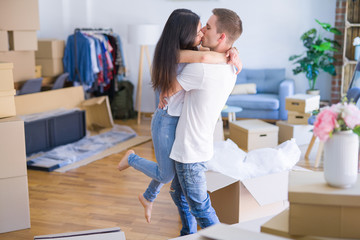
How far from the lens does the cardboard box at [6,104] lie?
312cm

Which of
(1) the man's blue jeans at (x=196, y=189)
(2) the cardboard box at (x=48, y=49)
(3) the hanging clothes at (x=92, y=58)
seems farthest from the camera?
(3) the hanging clothes at (x=92, y=58)

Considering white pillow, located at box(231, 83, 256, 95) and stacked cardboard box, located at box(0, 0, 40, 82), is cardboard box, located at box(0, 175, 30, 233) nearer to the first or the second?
stacked cardboard box, located at box(0, 0, 40, 82)

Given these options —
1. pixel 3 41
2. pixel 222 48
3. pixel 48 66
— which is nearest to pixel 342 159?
pixel 222 48

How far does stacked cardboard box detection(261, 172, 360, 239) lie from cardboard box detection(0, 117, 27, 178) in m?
2.00

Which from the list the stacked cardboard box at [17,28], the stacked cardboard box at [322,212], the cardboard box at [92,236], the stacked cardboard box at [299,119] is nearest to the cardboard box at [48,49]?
the stacked cardboard box at [17,28]

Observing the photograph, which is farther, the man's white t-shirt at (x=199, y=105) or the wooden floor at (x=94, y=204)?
the wooden floor at (x=94, y=204)

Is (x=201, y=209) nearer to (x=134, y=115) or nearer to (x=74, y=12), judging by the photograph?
(x=134, y=115)

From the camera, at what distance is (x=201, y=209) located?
2447 mm

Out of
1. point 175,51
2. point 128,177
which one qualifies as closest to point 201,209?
point 175,51

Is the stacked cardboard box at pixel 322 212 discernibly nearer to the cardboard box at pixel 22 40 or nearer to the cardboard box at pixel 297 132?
the cardboard box at pixel 297 132

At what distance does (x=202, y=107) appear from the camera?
7.61 feet

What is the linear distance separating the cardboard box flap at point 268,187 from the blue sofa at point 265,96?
128 inches

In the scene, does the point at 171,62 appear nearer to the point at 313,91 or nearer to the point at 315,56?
the point at 315,56

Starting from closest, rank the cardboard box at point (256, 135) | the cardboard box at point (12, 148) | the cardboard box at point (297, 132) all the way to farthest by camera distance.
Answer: the cardboard box at point (12, 148)
the cardboard box at point (256, 135)
the cardboard box at point (297, 132)
